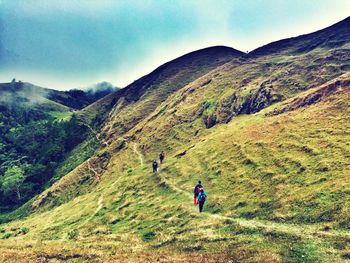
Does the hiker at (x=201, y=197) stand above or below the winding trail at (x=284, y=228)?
above

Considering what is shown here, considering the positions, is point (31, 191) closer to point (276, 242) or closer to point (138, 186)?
point (138, 186)

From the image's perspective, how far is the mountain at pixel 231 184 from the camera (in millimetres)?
25469

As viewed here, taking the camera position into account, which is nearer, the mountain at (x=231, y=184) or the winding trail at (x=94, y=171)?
the mountain at (x=231, y=184)

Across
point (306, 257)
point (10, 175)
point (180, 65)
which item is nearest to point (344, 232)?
point (306, 257)

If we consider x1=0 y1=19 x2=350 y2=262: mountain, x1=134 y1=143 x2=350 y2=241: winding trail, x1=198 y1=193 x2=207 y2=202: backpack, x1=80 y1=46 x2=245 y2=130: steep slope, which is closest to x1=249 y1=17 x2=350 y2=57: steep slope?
x1=0 y1=19 x2=350 y2=262: mountain

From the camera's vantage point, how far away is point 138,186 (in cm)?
5372

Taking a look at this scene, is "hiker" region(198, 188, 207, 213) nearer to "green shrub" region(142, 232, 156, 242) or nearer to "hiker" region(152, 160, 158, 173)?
"green shrub" region(142, 232, 156, 242)

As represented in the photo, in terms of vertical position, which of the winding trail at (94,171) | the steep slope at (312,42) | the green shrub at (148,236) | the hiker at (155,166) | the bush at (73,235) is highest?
the steep slope at (312,42)

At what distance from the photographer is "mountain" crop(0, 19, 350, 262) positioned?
2547cm

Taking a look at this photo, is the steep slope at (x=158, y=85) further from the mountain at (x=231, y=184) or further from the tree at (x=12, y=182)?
the tree at (x=12, y=182)

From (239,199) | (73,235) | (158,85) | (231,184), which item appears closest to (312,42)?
(158,85)

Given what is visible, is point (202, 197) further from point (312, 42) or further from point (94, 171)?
point (312, 42)

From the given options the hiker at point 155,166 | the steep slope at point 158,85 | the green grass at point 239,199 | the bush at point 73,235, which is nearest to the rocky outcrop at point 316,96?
the green grass at point 239,199

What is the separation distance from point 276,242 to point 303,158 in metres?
16.4
